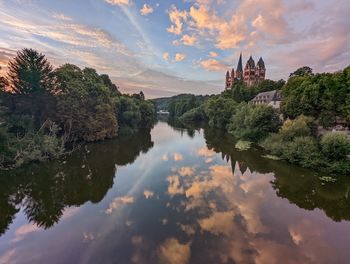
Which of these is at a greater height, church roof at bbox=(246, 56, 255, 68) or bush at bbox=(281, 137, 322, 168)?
church roof at bbox=(246, 56, 255, 68)

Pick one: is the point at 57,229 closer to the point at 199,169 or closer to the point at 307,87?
the point at 199,169

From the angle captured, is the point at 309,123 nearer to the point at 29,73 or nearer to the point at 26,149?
the point at 26,149

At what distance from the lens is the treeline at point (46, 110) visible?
26236 millimetres

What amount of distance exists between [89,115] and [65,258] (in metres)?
30.8

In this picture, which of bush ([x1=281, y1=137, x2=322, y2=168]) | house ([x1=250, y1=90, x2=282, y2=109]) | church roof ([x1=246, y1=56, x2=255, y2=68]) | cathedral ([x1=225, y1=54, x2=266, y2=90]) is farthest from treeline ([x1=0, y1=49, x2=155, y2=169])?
church roof ([x1=246, y1=56, x2=255, y2=68])

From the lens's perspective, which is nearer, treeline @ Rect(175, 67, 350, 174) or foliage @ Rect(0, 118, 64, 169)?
foliage @ Rect(0, 118, 64, 169)

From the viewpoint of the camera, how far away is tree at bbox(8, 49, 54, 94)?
32.6 m

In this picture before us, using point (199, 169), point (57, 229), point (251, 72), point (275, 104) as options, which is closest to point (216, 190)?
point (199, 169)

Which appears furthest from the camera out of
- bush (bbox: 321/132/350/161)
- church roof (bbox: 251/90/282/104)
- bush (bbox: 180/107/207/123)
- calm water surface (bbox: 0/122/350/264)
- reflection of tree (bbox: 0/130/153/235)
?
bush (bbox: 180/107/207/123)

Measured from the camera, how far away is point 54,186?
19.9 m

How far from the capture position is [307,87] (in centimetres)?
3497

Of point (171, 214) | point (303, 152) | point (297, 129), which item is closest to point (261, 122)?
point (297, 129)

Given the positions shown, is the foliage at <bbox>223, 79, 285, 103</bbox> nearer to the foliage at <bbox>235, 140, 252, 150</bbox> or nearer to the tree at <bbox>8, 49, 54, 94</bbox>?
the foliage at <bbox>235, 140, 252, 150</bbox>

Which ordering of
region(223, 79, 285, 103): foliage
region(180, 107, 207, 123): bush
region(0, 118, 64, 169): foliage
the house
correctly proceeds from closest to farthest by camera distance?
region(0, 118, 64, 169): foliage < the house < region(223, 79, 285, 103): foliage < region(180, 107, 207, 123): bush
